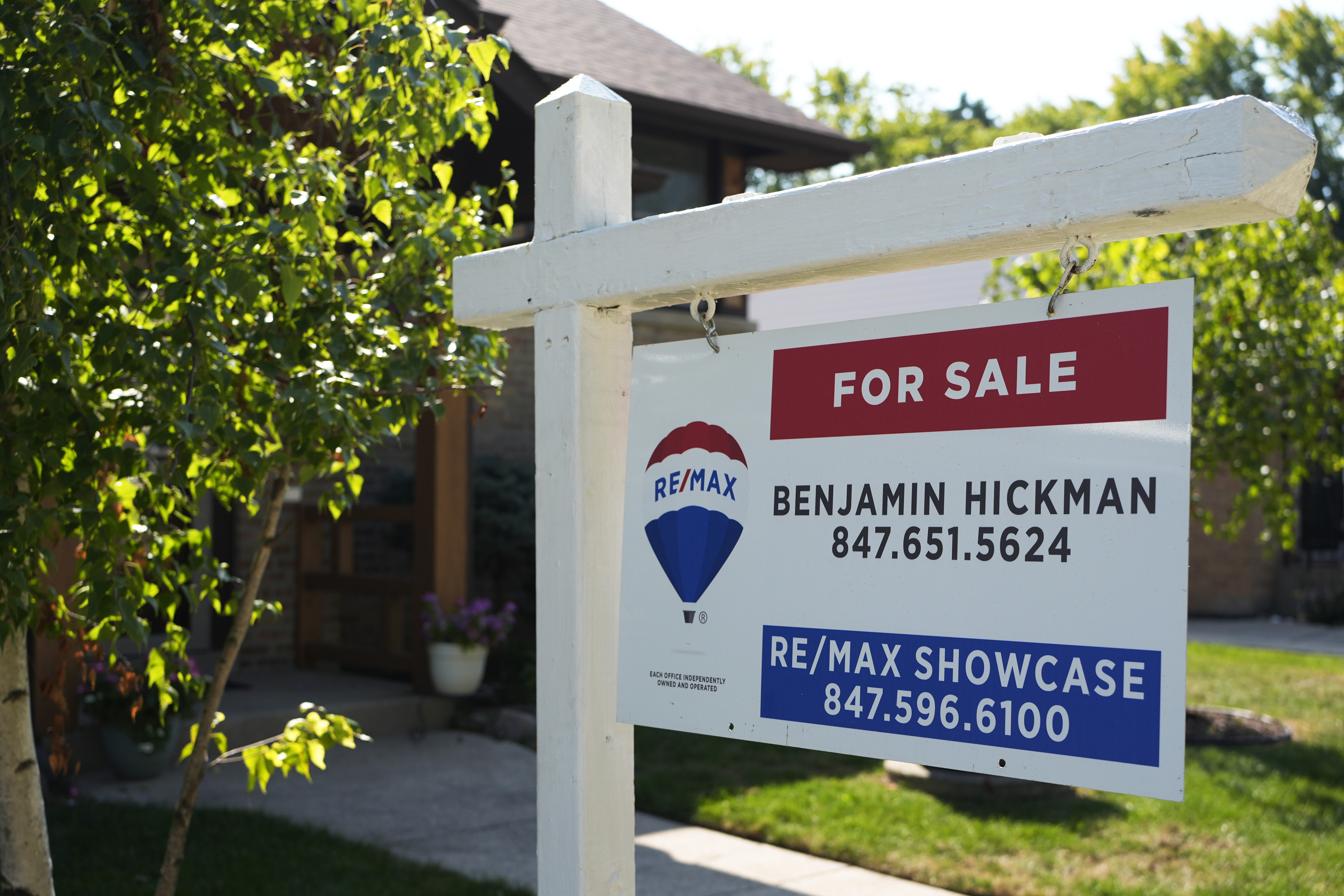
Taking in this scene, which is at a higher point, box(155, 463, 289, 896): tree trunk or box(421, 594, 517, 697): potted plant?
box(155, 463, 289, 896): tree trunk

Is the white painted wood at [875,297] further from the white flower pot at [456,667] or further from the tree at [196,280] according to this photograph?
the tree at [196,280]

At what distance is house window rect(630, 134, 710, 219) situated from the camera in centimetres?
1086

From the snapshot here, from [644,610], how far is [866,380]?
0.59 m

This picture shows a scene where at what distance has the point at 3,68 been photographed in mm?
2404

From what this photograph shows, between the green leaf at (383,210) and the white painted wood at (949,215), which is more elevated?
the green leaf at (383,210)

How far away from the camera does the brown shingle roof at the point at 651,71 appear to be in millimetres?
9883

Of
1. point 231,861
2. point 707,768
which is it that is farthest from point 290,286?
point 707,768

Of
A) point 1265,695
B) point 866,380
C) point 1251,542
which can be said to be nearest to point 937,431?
point 866,380

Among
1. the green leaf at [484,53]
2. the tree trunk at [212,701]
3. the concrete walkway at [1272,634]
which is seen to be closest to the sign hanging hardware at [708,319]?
the green leaf at [484,53]

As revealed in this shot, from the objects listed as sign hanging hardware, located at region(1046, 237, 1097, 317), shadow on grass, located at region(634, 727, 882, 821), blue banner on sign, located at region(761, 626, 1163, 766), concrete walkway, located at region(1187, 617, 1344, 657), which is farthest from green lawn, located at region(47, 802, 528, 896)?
concrete walkway, located at region(1187, 617, 1344, 657)

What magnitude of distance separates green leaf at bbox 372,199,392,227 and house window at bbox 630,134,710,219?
7.66 m

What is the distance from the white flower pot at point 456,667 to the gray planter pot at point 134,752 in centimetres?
181

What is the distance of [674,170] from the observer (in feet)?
35.9

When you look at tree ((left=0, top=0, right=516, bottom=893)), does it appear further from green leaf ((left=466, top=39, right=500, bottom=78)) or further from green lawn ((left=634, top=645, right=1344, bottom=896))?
green lawn ((left=634, top=645, right=1344, bottom=896))
